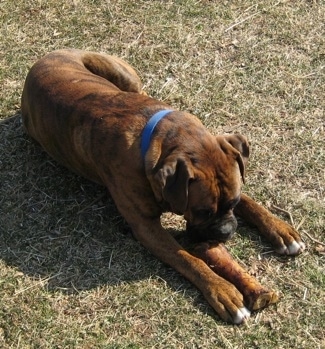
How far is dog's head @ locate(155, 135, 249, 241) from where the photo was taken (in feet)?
16.3

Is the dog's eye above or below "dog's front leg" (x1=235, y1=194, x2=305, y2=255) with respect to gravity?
above

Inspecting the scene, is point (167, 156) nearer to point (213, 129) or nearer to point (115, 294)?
point (115, 294)

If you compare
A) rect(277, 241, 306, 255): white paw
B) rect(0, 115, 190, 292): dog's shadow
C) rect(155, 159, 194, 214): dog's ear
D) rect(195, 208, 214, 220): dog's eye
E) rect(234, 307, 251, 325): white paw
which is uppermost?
rect(155, 159, 194, 214): dog's ear

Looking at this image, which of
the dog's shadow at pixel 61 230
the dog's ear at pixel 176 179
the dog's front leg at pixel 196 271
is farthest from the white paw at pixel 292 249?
the dog's ear at pixel 176 179

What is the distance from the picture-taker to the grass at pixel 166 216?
5.05 metres

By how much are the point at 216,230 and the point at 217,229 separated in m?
0.01

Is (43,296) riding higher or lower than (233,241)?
lower

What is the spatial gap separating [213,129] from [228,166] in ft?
5.27

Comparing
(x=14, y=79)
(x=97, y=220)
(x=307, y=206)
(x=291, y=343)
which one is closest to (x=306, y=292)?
(x=291, y=343)

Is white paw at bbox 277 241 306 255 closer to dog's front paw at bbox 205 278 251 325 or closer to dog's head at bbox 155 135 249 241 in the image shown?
dog's head at bbox 155 135 249 241

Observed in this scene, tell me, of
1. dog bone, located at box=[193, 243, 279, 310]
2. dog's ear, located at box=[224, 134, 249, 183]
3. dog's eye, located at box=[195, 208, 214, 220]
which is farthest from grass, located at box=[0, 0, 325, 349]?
dog's ear, located at box=[224, 134, 249, 183]

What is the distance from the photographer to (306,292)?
5.20m

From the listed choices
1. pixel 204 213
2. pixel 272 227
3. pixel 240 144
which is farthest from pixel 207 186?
pixel 272 227

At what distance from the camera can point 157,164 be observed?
5.15m
